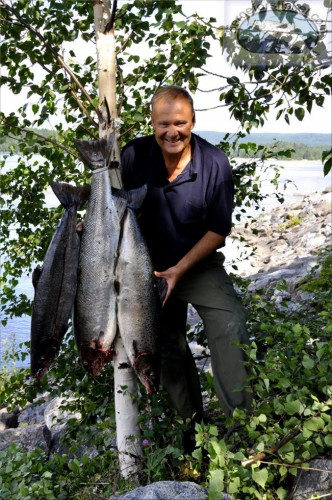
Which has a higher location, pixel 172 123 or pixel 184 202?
pixel 172 123

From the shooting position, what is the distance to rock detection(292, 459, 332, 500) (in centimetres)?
347

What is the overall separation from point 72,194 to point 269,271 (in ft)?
29.6

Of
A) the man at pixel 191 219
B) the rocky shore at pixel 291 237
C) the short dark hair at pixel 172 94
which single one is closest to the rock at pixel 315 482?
the man at pixel 191 219

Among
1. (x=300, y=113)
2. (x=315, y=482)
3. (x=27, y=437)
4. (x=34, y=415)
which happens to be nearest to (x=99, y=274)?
(x=315, y=482)

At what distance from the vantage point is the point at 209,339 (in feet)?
13.9

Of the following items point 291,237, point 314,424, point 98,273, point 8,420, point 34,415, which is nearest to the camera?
point 314,424

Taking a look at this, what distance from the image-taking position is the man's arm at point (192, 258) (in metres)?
4.04

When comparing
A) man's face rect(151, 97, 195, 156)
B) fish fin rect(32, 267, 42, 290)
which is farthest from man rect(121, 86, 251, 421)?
fish fin rect(32, 267, 42, 290)

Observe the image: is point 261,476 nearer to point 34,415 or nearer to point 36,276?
point 36,276

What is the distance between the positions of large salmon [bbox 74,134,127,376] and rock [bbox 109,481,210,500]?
0.82 meters

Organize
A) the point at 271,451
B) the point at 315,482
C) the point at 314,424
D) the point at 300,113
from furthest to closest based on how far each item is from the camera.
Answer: the point at 300,113 → the point at 315,482 → the point at 271,451 → the point at 314,424

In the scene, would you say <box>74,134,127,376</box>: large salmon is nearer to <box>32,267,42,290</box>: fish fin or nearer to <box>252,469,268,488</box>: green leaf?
<box>32,267,42,290</box>: fish fin

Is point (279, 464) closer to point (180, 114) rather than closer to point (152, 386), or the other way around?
point (152, 386)

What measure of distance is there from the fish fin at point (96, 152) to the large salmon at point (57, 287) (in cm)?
15
